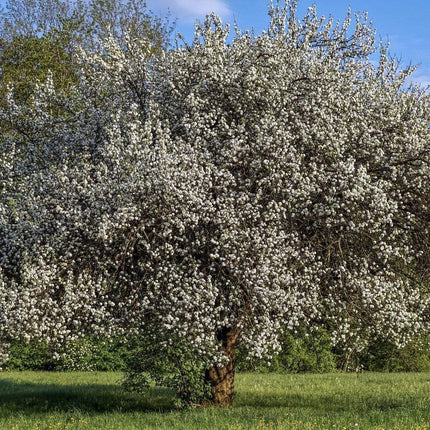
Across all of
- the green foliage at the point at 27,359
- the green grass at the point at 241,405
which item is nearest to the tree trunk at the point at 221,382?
the green grass at the point at 241,405

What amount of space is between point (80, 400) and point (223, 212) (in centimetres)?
936

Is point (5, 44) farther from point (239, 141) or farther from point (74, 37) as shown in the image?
point (239, 141)

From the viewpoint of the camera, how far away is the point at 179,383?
13953 millimetres

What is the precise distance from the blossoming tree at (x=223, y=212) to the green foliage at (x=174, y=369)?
9cm

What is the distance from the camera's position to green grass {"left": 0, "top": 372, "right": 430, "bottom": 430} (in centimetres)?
1262

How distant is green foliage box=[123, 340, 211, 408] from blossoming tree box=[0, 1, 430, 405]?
86 millimetres

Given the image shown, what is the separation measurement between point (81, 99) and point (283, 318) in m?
7.66

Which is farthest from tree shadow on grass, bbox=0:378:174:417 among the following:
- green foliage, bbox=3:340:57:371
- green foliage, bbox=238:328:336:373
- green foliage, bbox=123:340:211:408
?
green foliage, bbox=238:328:336:373

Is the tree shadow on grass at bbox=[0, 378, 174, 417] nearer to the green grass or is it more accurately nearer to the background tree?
the green grass

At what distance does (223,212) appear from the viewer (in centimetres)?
1180

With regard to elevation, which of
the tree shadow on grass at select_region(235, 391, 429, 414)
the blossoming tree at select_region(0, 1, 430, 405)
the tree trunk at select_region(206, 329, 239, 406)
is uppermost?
the blossoming tree at select_region(0, 1, 430, 405)

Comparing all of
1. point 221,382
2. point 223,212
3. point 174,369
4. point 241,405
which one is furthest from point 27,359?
point 223,212

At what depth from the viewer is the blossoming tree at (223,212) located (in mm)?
11977

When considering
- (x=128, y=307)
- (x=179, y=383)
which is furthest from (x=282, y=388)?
(x=128, y=307)
